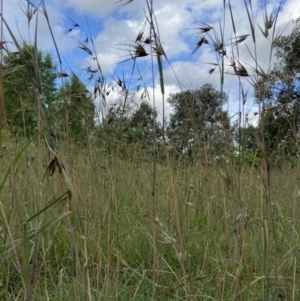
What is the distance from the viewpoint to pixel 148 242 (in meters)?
1.88

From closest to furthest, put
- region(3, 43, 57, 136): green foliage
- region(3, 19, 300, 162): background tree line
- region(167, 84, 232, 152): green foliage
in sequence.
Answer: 1. region(3, 43, 57, 136): green foliage
2. region(3, 19, 300, 162): background tree line
3. region(167, 84, 232, 152): green foliage

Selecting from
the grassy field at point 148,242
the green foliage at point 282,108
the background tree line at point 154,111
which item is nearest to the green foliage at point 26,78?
the background tree line at point 154,111

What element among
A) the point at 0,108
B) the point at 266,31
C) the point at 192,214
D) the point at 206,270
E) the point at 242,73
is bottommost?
the point at 206,270

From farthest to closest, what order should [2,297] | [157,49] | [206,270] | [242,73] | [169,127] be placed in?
1. [169,127]
2. [206,270]
3. [2,297]
4. [242,73]
5. [157,49]

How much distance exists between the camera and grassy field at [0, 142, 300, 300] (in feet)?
3.84

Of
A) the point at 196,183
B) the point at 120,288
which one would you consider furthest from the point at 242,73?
the point at 196,183

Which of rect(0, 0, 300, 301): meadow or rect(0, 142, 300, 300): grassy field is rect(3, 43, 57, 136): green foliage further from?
rect(0, 142, 300, 300): grassy field

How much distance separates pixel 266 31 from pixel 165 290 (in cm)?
100

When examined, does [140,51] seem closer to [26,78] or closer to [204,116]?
[26,78]

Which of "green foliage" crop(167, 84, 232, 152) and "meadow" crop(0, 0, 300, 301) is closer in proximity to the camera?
"meadow" crop(0, 0, 300, 301)

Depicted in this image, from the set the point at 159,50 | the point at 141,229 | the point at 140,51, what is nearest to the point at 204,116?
the point at 141,229

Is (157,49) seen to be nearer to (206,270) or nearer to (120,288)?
(120,288)

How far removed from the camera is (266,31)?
1.09 meters

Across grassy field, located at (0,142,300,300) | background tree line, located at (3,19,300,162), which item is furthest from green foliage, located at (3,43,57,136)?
grassy field, located at (0,142,300,300)
